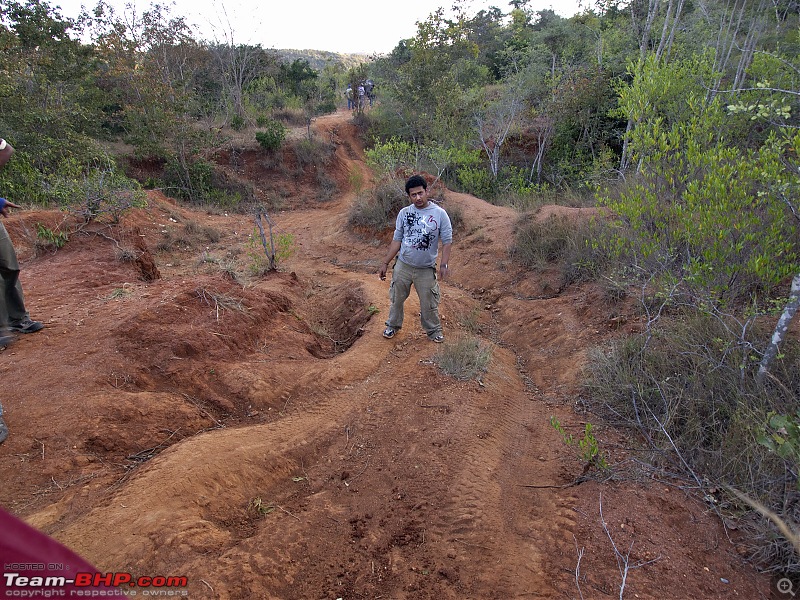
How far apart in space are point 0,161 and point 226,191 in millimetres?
11644

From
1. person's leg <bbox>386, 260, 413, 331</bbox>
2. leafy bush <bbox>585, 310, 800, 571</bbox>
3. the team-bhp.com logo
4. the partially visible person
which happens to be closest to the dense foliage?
leafy bush <bbox>585, 310, 800, 571</bbox>

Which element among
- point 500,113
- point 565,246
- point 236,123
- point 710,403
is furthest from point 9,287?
point 236,123

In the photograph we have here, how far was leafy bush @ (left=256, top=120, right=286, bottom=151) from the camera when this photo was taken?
15727 mm

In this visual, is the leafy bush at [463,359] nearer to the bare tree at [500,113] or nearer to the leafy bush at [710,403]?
the leafy bush at [710,403]

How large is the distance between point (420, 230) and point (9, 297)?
3760mm

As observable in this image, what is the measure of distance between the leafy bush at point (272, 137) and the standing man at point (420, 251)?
13.0 m

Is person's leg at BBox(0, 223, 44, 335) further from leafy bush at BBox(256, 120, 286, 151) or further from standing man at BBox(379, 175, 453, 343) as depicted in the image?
leafy bush at BBox(256, 120, 286, 151)

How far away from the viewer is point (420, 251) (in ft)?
14.6

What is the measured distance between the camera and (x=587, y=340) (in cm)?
466

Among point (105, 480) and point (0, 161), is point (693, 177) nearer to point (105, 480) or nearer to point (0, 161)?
point (105, 480)

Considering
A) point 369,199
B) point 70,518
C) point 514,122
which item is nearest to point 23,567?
point 70,518

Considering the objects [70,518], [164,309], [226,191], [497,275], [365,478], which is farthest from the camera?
[226,191]

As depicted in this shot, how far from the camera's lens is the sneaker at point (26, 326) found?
3.96 metres

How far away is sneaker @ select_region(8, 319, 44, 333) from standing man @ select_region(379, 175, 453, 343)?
10.7ft
